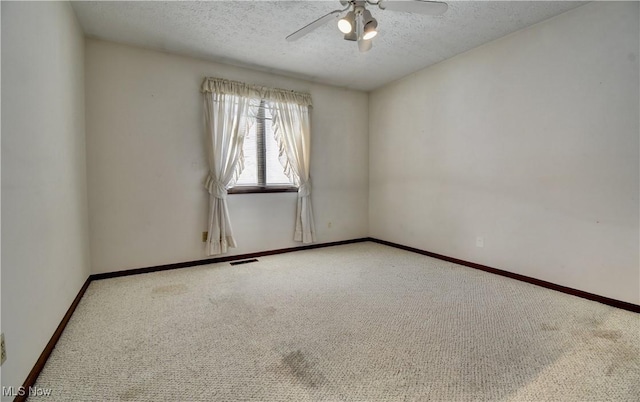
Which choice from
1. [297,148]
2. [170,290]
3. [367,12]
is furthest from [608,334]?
[297,148]

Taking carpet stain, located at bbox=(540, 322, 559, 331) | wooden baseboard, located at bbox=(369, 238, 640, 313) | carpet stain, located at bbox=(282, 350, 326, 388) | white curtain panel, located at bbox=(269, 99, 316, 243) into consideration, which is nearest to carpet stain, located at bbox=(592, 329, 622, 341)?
carpet stain, located at bbox=(540, 322, 559, 331)

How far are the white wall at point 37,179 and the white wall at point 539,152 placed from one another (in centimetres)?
361

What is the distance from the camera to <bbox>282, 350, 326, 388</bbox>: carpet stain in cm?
146

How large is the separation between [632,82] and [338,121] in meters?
3.07

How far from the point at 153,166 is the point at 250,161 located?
110 centimetres

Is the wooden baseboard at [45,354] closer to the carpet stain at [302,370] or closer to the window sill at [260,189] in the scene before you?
the carpet stain at [302,370]

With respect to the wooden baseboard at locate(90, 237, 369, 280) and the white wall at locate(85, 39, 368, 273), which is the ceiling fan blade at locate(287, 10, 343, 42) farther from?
the wooden baseboard at locate(90, 237, 369, 280)

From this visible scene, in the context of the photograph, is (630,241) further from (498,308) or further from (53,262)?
(53,262)

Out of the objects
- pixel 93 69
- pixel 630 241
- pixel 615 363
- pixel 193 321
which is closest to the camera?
pixel 615 363

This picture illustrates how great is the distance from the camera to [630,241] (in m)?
2.24

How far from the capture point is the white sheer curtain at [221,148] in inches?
135

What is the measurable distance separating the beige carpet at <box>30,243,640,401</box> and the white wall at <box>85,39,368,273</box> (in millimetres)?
494

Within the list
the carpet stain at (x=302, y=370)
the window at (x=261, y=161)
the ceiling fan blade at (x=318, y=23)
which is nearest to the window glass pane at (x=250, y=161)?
the window at (x=261, y=161)

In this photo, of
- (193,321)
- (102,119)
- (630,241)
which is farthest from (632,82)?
(102,119)
